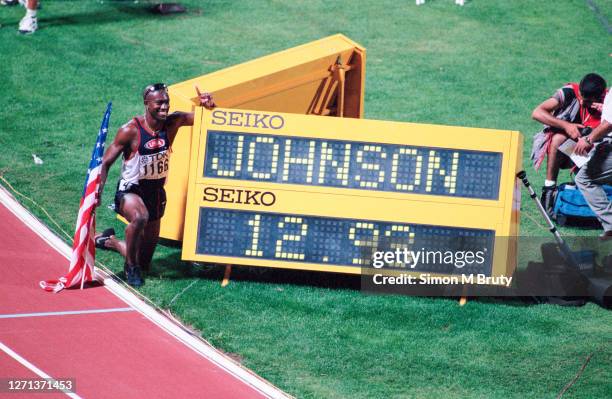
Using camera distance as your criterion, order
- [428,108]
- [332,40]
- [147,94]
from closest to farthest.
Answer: [147,94] < [332,40] < [428,108]

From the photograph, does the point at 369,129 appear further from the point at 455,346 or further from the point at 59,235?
the point at 59,235

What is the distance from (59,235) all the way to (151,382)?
3.47m

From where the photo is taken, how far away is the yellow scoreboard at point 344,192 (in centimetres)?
1023

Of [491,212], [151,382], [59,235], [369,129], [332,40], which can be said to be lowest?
[151,382]

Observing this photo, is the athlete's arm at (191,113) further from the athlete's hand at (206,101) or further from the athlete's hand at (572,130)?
the athlete's hand at (572,130)

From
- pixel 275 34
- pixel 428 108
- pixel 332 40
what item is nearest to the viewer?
pixel 332 40

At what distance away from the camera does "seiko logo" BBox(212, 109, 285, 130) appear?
34.0ft

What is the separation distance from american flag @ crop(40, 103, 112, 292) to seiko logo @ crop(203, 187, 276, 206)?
1102 mm

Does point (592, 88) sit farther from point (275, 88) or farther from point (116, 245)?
point (116, 245)

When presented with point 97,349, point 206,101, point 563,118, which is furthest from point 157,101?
point 563,118

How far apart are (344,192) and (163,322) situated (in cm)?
217

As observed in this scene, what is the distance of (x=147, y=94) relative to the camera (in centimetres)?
1012

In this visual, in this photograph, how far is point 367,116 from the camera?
15609mm

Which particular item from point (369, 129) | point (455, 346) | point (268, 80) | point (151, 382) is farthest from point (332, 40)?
point (151, 382)
